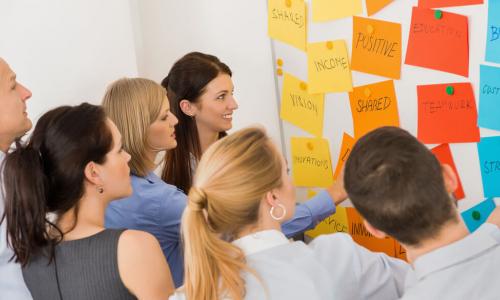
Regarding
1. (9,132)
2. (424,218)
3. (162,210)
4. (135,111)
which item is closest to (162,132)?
(135,111)

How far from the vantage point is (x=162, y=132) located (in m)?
1.87

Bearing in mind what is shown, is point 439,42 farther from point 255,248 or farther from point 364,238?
point 255,248

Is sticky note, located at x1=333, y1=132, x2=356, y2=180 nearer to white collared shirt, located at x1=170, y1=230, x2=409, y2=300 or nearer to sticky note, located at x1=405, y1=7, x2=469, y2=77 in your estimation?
sticky note, located at x1=405, y1=7, x2=469, y2=77

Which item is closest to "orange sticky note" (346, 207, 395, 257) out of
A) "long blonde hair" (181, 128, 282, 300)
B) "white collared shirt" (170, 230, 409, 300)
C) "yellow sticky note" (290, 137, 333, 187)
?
"yellow sticky note" (290, 137, 333, 187)

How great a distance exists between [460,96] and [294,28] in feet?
2.01

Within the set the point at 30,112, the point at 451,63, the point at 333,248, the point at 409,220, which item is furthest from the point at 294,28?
the point at 409,220

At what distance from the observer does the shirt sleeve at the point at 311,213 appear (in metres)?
1.74

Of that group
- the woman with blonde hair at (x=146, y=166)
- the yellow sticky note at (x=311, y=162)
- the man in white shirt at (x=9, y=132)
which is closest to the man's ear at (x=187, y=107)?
the woman with blonde hair at (x=146, y=166)

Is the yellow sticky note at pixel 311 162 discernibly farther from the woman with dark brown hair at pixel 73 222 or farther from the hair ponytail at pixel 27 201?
the hair ponytail at pixel 27 201

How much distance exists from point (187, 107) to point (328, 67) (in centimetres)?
46

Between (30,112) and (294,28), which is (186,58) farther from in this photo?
(30,112)

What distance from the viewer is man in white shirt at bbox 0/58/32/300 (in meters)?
1.52

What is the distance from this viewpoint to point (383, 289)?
4.00 feet

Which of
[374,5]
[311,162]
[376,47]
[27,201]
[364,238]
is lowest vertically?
[364,238]
